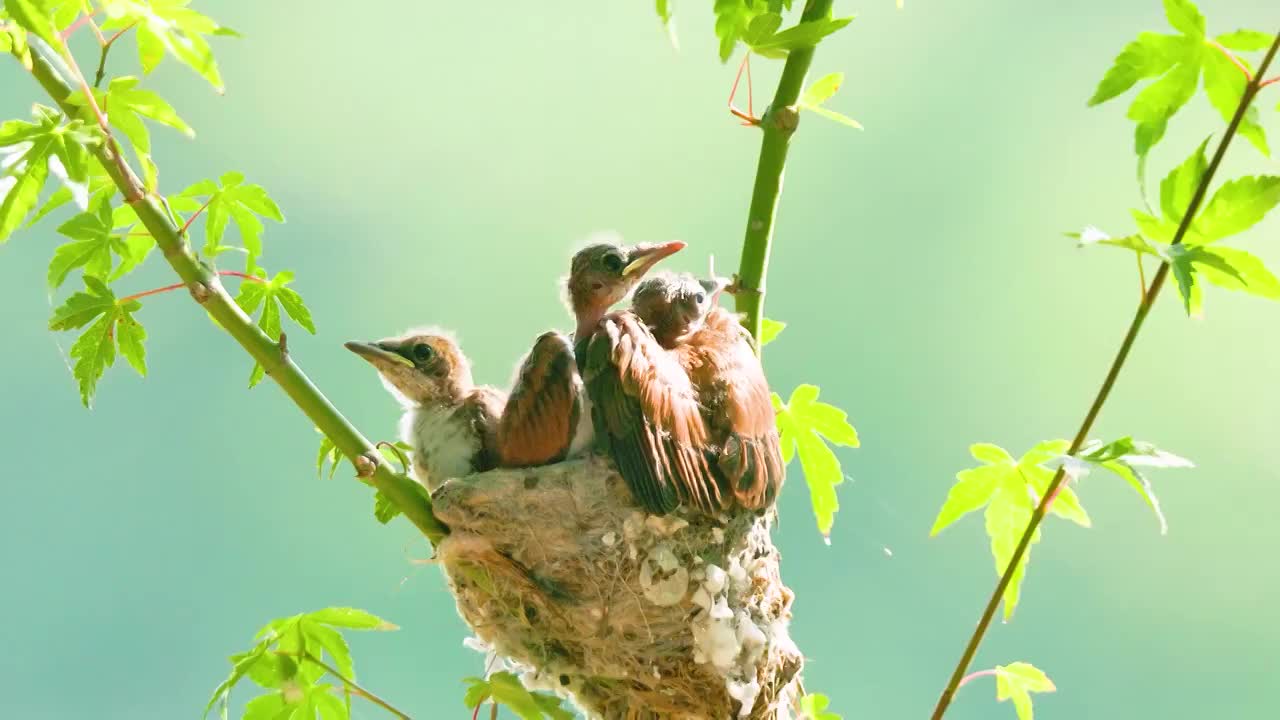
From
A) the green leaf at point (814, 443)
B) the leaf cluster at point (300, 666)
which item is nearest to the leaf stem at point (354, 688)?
the leaf cluster at point (300, 666)

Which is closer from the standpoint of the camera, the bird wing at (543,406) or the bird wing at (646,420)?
the bird wing at (646,420)

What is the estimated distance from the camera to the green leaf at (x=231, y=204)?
1.42 m

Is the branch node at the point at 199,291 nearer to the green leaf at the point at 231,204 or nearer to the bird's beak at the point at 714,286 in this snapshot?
the green leaf at the point at 231,204

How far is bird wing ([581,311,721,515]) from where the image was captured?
1.35 metres

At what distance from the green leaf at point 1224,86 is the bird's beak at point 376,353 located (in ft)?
3.50

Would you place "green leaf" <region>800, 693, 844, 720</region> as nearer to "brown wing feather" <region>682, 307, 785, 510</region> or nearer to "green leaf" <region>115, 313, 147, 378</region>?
"brown wing feather" <region>682, 307, 785, 510</region>

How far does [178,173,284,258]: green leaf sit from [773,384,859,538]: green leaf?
0.70 meters

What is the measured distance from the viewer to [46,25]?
1020 millimetres

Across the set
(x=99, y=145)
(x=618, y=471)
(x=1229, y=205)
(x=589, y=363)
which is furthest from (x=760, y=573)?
(x=99, y=145)

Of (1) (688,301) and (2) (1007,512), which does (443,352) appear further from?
(2) (1007,512)

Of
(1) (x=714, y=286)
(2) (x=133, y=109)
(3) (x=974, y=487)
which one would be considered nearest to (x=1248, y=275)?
(3) (x=974, y=487)

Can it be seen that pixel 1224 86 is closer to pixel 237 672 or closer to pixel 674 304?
pixel 674 304

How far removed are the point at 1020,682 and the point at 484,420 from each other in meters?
0.76

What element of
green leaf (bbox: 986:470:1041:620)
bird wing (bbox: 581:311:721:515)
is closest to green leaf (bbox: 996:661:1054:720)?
green leaf (bbox: 986:470:1041:620)
